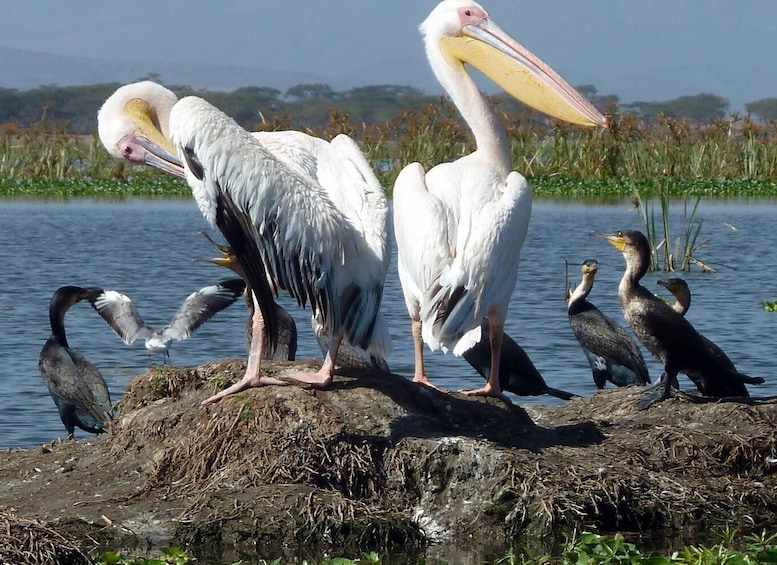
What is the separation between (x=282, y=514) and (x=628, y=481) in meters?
1.20

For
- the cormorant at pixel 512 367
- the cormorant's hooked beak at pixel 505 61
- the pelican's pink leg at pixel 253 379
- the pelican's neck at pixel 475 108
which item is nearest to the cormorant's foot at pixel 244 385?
the pelican's pink leg at pixel 253 379

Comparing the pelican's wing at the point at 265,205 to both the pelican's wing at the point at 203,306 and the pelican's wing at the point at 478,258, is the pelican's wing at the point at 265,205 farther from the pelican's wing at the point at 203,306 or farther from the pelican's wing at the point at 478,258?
the pelican's wing at the point at 203,306

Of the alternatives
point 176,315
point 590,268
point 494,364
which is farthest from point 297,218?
point 590,268

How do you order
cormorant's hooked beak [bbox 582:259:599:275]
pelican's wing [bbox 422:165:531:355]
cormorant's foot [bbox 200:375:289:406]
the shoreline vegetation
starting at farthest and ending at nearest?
the shoreline vegetation < cormorant's hooked beak [bbox 582:259:599:275] < pelican's wing [bbox 422:165:531:355] < cormorant's foot [bbox 200:375:289:406]

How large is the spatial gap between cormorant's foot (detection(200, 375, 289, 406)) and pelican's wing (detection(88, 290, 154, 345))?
250cm

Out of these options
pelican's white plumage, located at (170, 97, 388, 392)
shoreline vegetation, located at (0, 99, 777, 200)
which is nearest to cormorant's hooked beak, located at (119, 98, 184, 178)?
pelican's white plumage, located at (170, 97, 388, 392)

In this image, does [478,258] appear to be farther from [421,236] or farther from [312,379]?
[312,379]

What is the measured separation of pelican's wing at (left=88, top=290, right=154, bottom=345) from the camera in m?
7.64

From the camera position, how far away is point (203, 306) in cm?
750

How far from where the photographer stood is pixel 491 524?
482 cm

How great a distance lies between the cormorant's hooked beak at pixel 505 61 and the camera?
20.4ft

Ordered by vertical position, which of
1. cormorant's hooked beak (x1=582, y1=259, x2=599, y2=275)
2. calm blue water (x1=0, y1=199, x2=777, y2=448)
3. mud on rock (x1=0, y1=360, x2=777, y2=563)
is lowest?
calm blue water (x1=0, y1=199, x2=777, y2=448)

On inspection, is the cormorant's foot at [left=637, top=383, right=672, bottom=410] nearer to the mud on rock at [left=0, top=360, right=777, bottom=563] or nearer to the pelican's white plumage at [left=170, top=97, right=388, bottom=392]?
the mud on rock at [left=0, top=360, right=777, bottom=563]

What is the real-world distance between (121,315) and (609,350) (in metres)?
2.58
